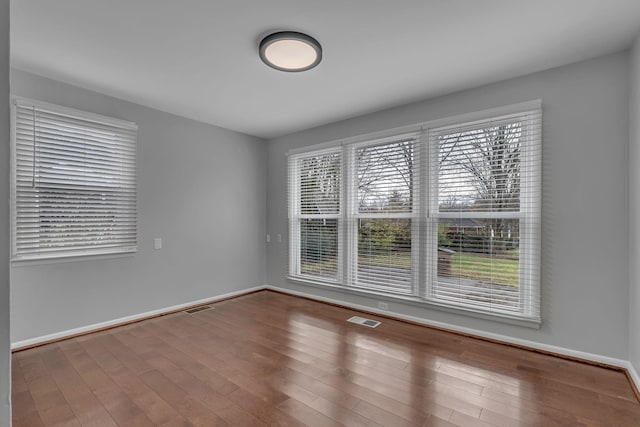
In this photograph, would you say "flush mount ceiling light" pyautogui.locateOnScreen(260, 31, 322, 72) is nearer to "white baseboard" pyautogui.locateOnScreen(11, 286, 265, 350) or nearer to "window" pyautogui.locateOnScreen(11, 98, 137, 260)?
"window" pyautogui.locateOnScreen(11, 98, 137, 260)

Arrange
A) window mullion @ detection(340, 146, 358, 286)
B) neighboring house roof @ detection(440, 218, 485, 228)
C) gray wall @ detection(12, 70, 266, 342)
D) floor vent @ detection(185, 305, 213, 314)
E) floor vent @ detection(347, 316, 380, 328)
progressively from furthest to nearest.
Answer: window mullion @ detection(340, 146, 358, 286) < floor vent @ detection(185, 305, 213, 314) < floor vent @ detection(347, 316, 380, 328) < neighboring house roof @ detection(440, 218, 485, 228) < gray wall @ detection(12, 70, 266, 342)

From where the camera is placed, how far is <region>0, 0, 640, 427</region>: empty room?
2035mm

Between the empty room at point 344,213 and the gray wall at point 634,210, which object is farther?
the gray wall at point 634,210

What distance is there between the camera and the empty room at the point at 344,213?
2035 mm

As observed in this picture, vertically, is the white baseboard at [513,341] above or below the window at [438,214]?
below

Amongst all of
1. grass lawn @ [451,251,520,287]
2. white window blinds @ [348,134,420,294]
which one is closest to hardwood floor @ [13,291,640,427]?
grass lawn @ [451,251,520,287]

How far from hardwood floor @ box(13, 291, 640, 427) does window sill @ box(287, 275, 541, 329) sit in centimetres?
26

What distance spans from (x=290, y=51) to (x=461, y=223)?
2353 millimetres

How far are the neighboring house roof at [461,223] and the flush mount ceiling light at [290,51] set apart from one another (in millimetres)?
2090

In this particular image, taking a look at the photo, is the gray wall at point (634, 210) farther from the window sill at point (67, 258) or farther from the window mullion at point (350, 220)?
the window sill at point (67, 258)

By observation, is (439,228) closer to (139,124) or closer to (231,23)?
(231,23)

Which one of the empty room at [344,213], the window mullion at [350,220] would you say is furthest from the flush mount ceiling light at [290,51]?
the window mullion at [350,220]

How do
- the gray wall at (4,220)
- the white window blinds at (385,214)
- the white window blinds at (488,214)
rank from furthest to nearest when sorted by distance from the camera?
the white window blinds at (385,214) → the white window blinds at (488,214) → the gray wall at (4,220)

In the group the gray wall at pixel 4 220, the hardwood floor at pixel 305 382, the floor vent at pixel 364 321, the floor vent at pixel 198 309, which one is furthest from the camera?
the floor vent at pixel 198 309
